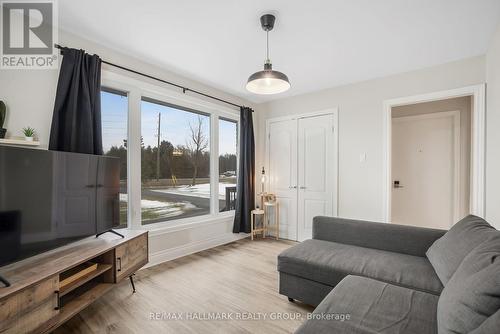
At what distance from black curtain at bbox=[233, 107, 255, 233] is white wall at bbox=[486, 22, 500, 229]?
3111mm

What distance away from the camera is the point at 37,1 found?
1980 mm

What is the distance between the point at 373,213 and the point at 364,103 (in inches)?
64.0

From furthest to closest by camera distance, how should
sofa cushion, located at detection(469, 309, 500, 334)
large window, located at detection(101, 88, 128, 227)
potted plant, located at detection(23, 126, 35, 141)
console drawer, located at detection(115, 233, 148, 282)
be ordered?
1. large window, located at detection(101, 88, 128, 227)
2. console drawer, located at detection(115, 233, 148, 282)
3. potted plant, located at detection(23, 126, 35, 141)
4. sofa cushion, located at detection(469, 309, 500, 334)

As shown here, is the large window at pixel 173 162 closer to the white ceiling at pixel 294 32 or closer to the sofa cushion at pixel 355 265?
the white ceiling at pixel 294 32

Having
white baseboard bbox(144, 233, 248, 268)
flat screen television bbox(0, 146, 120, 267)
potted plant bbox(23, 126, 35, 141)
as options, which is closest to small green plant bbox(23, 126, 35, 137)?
potted plant bbox(23, 126, 35, 141)

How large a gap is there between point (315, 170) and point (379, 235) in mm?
1844

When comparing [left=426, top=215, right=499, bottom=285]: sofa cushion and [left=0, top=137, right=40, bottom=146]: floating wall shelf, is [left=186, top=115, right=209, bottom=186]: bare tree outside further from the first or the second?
[left=426, top=215, right=499, bottom=285]: sofa cushion

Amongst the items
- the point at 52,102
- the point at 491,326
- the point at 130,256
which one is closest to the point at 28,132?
the point at 52,102

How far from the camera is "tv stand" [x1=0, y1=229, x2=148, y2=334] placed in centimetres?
134

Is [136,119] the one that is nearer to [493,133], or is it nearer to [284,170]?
[284,170]

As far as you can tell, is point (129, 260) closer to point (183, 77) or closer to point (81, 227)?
point (81, 227)

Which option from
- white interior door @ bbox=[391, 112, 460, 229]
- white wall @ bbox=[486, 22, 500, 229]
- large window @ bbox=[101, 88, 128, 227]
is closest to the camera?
white wall @ bbox=[486, 22, 500, 229]

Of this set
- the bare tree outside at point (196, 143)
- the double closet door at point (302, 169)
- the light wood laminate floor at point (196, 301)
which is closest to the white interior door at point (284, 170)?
the double closet door at point (302, 169)

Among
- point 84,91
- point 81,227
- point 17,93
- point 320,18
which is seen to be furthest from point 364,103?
point 17,93
